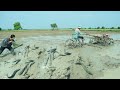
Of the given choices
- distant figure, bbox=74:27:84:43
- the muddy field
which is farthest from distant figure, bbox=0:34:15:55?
distant figure, bbox=74:27:84:43

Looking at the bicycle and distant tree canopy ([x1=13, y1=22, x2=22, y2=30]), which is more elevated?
distant tree canopy ([x1=13, y1=22, x2=22, y2=30])

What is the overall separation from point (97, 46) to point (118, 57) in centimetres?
59

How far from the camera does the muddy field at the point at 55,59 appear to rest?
649 centimetres

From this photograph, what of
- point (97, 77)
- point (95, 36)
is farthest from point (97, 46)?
point (97, 77)

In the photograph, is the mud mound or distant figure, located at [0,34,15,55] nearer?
the mud mound

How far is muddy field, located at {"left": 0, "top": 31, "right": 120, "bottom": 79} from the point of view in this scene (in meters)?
6.49

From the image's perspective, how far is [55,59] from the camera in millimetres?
6715

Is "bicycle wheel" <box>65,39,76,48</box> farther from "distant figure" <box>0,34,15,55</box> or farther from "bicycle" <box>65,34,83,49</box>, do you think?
"distant figure" <box>0,34,15,55</box>

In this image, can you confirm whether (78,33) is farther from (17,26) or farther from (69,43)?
(17,26)

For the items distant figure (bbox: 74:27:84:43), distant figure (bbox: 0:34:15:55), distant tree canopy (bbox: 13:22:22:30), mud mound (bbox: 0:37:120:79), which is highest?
distant tree canopy (bbox: 13:22:22:30)

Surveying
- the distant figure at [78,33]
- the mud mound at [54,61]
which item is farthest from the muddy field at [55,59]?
the distant figure at [78,33]
